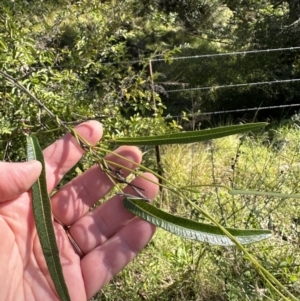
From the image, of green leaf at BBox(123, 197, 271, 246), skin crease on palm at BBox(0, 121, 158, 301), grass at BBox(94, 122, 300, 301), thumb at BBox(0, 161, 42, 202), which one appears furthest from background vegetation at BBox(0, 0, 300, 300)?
green leaf at BBox(123, 197, 271, 246)

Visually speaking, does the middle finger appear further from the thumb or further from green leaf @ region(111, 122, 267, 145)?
green leaf @ region(111, 122, 267, 145)

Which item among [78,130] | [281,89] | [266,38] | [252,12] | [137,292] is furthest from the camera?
[252,12]

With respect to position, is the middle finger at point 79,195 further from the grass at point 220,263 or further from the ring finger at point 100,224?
the grass at point 220,263

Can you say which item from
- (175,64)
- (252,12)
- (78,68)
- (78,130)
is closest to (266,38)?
(252,12)

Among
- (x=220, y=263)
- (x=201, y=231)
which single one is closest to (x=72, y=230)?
(x=201, y=231)

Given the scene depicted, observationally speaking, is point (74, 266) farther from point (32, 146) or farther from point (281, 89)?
point (281, 89)

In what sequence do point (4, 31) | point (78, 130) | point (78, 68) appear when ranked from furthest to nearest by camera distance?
point (78, 68), point (4, 31), point (78, 130)

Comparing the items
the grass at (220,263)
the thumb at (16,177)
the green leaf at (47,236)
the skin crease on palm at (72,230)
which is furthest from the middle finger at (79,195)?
the grass at (220,263)

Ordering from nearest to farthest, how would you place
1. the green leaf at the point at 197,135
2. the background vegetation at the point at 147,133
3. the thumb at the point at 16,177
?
1. the green leaf at the point at 197,135
2. the thumb at the point at 16,177
3. the background vegetation at the point at 147,133
